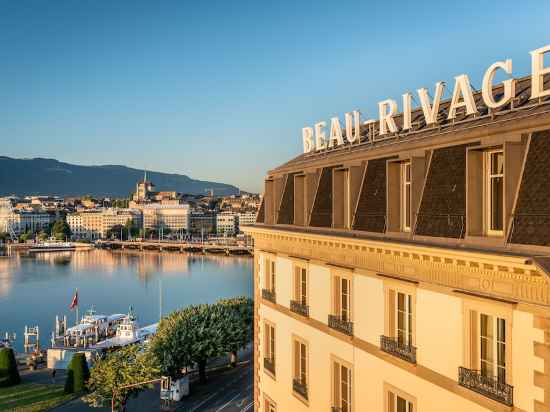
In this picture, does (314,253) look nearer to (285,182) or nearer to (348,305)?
(348,305)

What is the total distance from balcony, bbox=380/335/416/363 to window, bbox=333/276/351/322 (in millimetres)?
2343

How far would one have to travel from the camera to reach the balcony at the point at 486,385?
11844 mm

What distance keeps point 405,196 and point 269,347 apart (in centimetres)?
1177

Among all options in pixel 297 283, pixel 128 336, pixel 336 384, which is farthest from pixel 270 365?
pixel 128 336

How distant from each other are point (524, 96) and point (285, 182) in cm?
1071

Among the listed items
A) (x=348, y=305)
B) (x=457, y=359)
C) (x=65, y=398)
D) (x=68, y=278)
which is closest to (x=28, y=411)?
(x=65, y=398)

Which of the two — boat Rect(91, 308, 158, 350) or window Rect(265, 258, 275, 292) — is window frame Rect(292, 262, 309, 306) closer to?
window Rect(265, 258, 275, 292)

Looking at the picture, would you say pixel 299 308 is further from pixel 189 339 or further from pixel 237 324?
pixel 237 324

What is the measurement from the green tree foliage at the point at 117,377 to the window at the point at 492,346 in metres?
29.4

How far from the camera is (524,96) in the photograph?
15766mm

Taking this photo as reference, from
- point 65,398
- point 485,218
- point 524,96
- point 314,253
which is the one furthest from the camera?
point 65,398

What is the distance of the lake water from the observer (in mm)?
100625

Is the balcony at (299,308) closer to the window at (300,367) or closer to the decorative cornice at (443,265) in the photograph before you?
the window at (300,367)

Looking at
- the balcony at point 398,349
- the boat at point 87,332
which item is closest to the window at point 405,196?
the balcony at point 398,349
